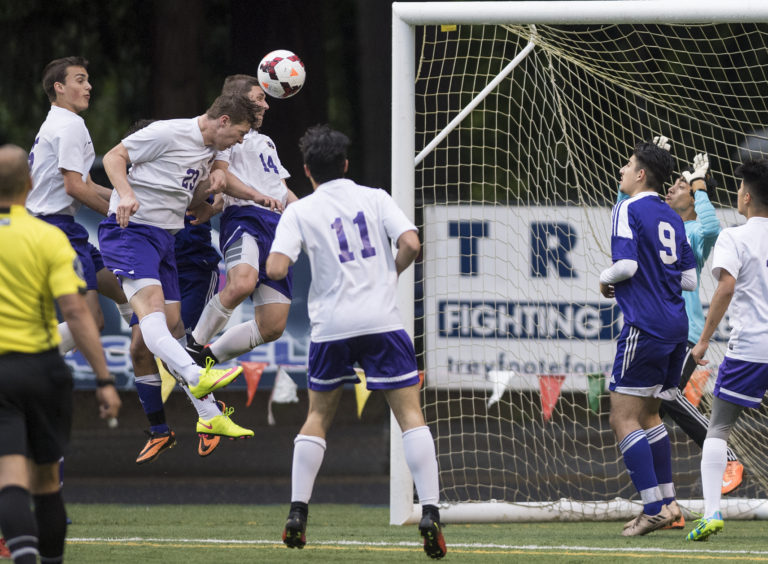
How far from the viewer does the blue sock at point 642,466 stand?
271 inches

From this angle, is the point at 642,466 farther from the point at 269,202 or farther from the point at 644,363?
the point at 269,202

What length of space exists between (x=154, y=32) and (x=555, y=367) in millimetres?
6725

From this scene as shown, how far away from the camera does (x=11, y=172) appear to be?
184 inches

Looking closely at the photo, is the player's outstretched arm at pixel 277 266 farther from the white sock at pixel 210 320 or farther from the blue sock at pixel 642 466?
the blue sock at pixel 642 466

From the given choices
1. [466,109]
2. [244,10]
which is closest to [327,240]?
[466,109]

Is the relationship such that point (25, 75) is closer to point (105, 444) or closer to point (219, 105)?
point (105, 444)

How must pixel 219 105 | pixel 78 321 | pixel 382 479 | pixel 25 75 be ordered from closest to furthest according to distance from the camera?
pixel 78 321 → pixel 219 105 → pixel 382 479 → pixel 25 75

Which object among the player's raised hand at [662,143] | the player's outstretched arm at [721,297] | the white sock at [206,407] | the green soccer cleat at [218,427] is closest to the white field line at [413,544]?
the green soccer cleat at [218,427]

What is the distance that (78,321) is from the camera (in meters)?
4.65

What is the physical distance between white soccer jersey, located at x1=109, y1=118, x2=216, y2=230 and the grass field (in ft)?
6.39

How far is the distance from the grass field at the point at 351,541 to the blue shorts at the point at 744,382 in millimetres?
804

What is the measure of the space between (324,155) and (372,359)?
3.37ft

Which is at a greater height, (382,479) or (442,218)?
(442,218)

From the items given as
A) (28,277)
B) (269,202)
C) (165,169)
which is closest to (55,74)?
(165,169)
